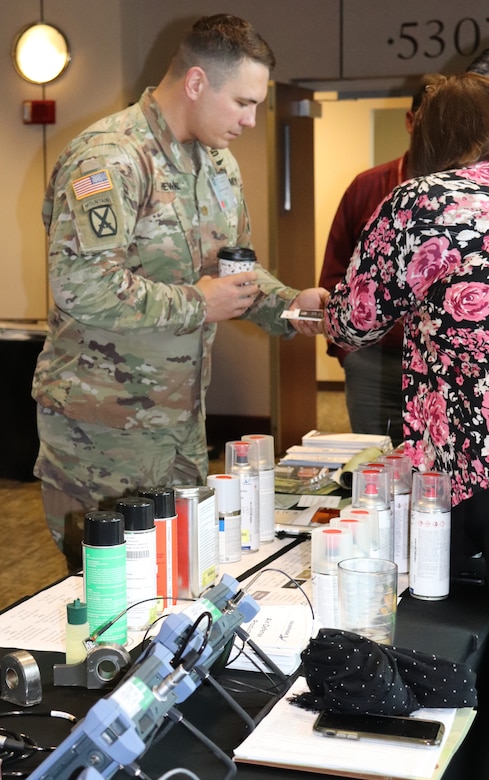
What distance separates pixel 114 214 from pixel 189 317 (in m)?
0.30

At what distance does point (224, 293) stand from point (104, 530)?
3.68ft

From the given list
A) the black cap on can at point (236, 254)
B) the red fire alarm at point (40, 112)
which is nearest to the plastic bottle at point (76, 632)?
the black cap on can at point (236, 254)

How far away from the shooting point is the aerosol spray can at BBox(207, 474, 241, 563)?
1931 mm

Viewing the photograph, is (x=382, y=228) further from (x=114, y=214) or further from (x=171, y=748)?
(x=171, y=748)

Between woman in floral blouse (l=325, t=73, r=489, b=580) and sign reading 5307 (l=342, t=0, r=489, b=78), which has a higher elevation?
sign reading 5307 (l=342, t=0, r=489, b=78)

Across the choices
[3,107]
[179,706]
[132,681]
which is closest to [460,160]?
[179,706]

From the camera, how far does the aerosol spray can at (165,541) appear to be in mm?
1656

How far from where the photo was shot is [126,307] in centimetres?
235

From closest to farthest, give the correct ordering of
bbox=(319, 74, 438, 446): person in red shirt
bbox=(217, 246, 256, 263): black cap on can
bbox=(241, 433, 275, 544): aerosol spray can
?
bbox=(241, 433, 275, 544): aerosol spray can, bbox=(217, 246, 256, 263): black cap on can, bbox=(319, 74, 438, 446): person in red shirt

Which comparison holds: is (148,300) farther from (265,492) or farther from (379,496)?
(379,496)

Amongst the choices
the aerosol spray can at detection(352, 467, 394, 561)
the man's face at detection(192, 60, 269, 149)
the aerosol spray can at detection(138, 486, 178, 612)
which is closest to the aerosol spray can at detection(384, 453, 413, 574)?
the aerosol spray can at detection(352, 467, 394, 561)

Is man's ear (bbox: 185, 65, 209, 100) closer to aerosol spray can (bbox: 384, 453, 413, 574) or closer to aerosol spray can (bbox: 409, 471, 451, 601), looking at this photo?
aerosol spray can (bbox: 384, 453, 413, 574)

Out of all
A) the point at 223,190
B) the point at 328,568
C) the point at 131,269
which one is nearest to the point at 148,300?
the point at 131,269

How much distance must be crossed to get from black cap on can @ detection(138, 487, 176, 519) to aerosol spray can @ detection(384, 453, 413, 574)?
1.48 feet
